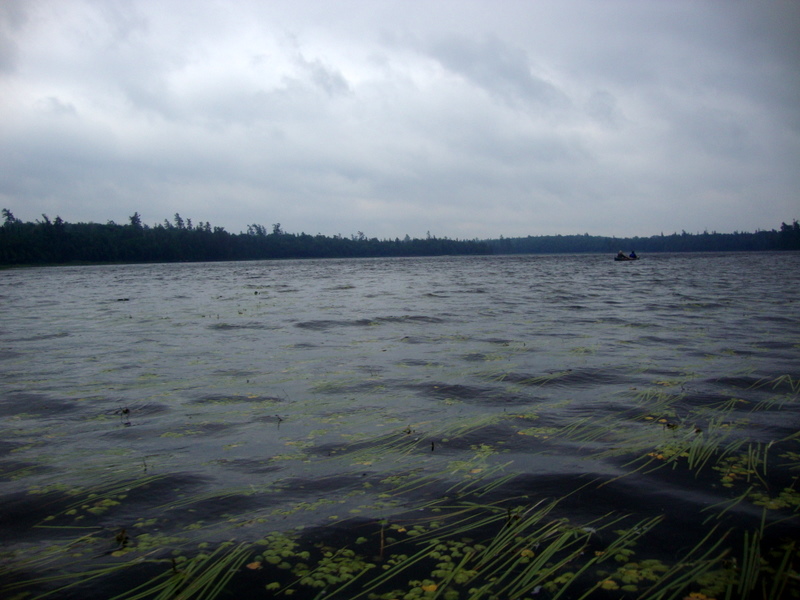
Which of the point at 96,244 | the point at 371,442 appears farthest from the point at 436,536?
the point at 96,244

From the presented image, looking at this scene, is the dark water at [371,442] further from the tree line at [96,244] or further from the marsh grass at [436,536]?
the tree line at [96,244]

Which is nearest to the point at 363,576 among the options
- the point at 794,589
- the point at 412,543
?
the point at 412,543

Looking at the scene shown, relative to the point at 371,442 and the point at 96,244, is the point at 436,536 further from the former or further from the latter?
the point at 96,244

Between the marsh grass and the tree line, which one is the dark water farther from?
the tree line

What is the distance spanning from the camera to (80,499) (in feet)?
17.9

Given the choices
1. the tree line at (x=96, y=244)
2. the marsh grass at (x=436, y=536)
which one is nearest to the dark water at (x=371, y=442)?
the marsh grass at (x=436, y=536)

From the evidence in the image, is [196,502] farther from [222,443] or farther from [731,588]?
[731,588]

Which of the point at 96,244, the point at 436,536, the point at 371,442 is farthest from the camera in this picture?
the point at 96,244

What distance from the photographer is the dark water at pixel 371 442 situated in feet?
15.3

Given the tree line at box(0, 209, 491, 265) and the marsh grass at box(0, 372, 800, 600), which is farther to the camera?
the tree line at box(0, 209, 491, 265)

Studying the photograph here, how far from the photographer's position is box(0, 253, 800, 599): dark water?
4.67m

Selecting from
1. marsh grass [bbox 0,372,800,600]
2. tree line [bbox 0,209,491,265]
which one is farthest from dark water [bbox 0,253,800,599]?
tree line [bbox 0,209,491,265]

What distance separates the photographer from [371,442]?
707 cm

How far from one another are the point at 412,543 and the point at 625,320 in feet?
55.5
